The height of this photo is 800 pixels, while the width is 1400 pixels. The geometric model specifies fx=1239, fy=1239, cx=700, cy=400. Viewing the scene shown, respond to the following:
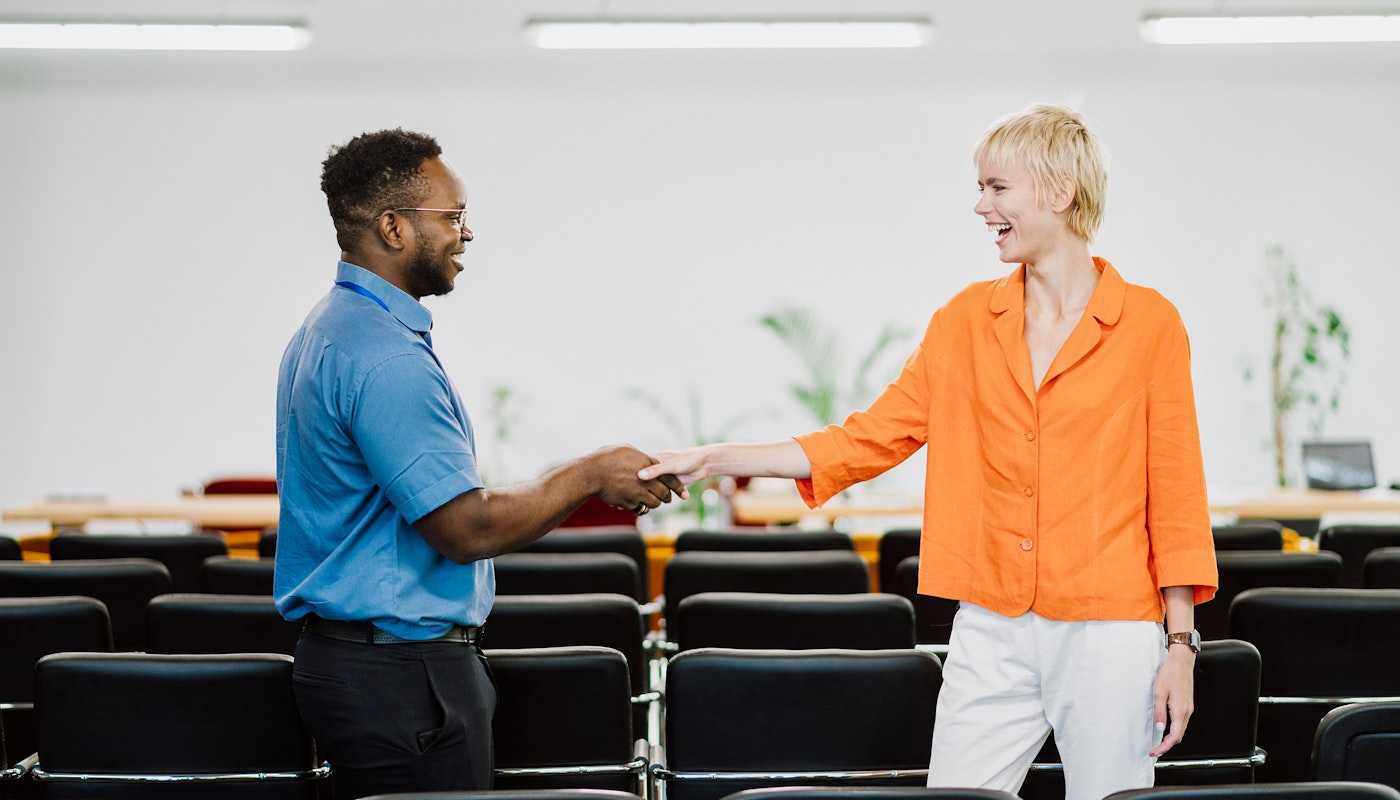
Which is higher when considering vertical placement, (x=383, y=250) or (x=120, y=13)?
(x=120, y=13)

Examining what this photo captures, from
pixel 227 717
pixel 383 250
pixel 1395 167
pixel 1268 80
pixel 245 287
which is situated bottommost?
pixel 227 717

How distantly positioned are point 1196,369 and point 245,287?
7110 millimetres

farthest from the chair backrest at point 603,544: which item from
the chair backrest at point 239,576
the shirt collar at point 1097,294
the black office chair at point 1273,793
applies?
the black office chair at point 1273,793

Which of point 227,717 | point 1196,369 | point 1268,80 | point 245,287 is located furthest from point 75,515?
point 1268,80

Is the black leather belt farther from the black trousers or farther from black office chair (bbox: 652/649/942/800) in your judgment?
black office chair (bbox: 652/649/942/800)

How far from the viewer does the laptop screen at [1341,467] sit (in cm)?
668

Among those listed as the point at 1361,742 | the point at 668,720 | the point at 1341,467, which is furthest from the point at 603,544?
the point at 1341,467

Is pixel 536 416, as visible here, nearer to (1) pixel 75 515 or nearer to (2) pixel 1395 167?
(1) pixel 75 515

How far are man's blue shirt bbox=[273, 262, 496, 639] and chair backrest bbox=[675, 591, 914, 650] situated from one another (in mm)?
914

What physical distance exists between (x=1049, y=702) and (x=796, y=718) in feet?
1.52

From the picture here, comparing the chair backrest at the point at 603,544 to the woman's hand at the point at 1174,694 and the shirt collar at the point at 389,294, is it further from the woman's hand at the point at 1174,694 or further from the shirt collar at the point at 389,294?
the woman's hand at the point at 1174,694

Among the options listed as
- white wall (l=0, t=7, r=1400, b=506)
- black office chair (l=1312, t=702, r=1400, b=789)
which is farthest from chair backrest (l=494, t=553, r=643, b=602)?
white wall (l=0, t=7, r=1400, b=506)

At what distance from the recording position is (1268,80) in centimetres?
927

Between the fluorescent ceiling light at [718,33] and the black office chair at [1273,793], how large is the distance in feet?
20.5
